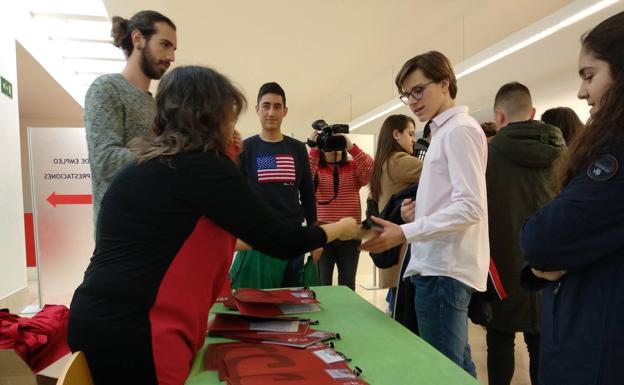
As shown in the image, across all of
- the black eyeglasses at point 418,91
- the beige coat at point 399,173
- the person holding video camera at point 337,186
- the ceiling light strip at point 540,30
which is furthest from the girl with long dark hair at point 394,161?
the ceiling light strip at point 540,30

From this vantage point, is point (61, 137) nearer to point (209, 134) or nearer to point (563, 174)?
point (209, 134)

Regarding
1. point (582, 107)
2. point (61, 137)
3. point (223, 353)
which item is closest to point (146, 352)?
point (223, 353)

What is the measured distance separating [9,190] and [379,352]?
364cm

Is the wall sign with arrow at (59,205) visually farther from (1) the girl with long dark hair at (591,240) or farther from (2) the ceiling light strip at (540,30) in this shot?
(2) the ceiling light strip at (540,30)

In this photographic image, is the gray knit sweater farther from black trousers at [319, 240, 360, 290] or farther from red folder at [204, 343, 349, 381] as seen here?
black trousers at [319, 240, 360, 290]

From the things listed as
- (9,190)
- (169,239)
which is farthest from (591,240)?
(9,190)

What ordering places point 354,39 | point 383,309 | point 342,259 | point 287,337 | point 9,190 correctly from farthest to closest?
1. point 354,39
2. point 383,309
3. point 9,190
4. point 342,259
5. point 287,337

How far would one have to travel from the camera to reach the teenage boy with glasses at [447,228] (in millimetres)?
1164

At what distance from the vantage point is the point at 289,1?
4168 millimetres

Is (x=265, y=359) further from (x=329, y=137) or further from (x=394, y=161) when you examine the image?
(x=329, y=137)

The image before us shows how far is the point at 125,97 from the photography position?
4.38ft

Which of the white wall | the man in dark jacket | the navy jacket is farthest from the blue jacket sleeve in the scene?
the white wall

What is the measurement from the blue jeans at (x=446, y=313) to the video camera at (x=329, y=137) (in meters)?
1.40

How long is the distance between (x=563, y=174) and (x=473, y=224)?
32 centimetres
